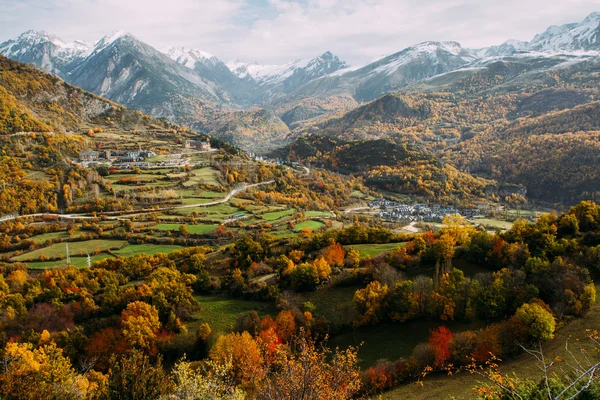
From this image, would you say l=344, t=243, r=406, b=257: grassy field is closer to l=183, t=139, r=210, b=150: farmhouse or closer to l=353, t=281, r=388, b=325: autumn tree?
l=353, t=281, r=388, b=325: autumn tree

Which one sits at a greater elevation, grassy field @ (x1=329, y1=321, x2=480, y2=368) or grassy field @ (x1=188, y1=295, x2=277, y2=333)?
grassy field @ (x1=188, y1=295, x2=277, y2=333)

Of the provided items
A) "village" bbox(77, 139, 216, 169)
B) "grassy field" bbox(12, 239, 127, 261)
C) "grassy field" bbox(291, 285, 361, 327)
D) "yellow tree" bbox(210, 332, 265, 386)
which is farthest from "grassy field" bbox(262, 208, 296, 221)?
"yellow tree" bbox(210, 332, 265, 386)

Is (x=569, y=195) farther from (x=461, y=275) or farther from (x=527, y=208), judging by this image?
(x=461, y=275)

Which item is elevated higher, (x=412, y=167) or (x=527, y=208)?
(x=412, y=167)

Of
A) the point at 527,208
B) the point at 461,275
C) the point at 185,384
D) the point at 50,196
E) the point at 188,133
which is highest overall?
the point at 188,133

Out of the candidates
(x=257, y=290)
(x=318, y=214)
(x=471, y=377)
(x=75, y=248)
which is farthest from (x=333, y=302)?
(x=318, y=214)

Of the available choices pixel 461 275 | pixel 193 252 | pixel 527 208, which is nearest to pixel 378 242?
pixel 461 275

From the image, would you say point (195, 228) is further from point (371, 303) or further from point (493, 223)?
point (493, 223)
